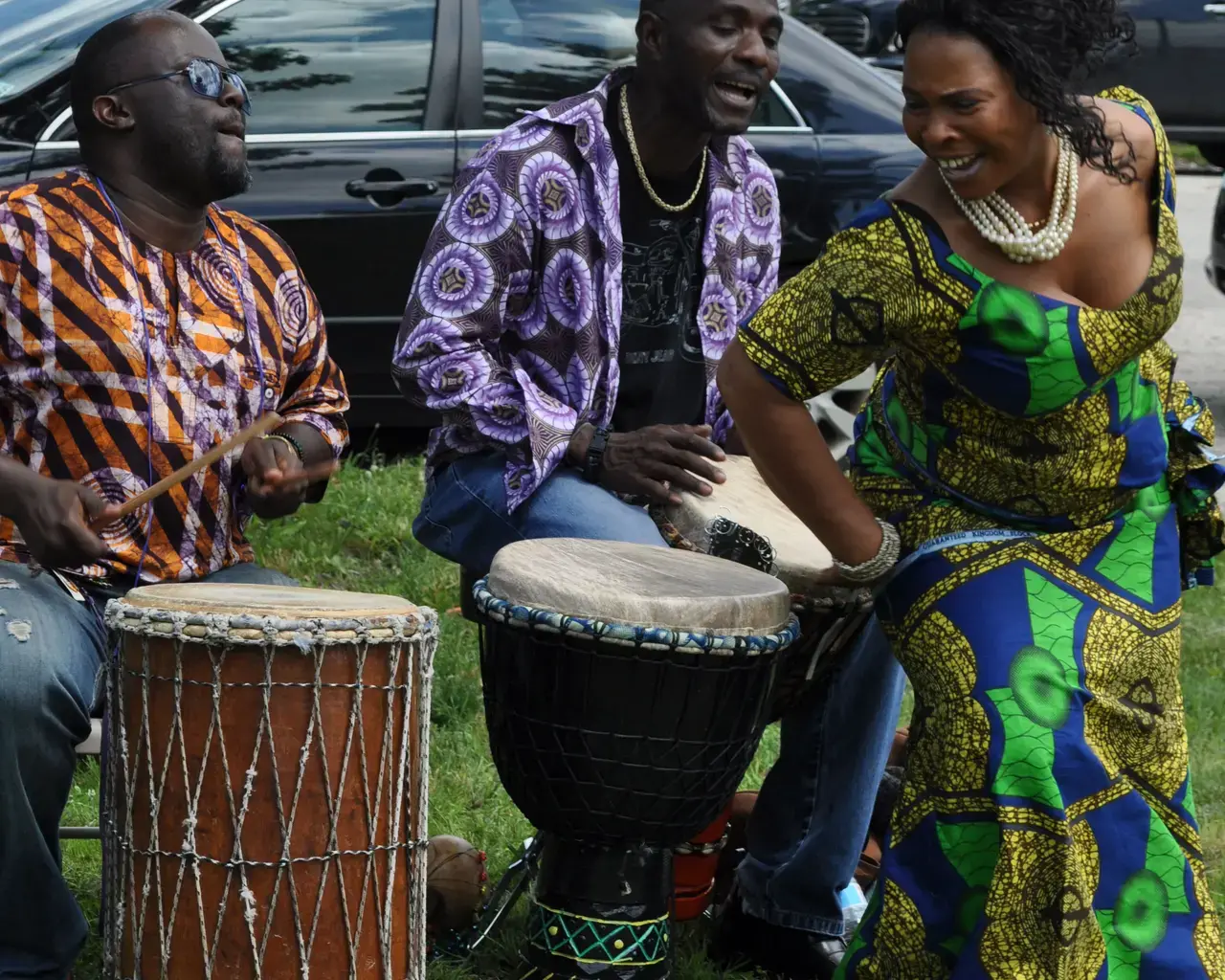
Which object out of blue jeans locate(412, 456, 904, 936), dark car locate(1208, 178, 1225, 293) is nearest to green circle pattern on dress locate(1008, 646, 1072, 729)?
blue jeans locate(412, 456, 904, 936)

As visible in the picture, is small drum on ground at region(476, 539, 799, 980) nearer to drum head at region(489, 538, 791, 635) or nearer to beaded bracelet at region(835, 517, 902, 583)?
drum head at region(489, 538, 791, 635)

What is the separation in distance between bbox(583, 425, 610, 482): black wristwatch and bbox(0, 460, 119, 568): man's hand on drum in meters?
1.00

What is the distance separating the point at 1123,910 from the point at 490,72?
13.6ft

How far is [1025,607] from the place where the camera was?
3.01 m

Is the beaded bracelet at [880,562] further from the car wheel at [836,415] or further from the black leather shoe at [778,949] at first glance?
the car wheel at [836,415]

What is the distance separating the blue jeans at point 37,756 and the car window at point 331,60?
329 cm

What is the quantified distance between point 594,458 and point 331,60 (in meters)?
3.00

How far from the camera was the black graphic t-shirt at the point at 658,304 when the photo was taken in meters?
3.95

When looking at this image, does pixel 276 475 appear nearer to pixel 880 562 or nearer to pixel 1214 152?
pixel 880 562

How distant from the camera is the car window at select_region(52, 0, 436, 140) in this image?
20.3ft

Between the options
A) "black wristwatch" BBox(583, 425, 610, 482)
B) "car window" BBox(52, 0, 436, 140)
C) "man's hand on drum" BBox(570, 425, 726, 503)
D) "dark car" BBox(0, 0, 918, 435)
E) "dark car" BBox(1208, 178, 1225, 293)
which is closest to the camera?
"man's hand on drum" BBox(570, 425, 726, 503)

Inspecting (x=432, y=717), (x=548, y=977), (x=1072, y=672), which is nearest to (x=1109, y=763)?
(x=1072, y=672)

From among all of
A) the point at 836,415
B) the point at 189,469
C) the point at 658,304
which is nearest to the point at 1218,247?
the point at 836,415

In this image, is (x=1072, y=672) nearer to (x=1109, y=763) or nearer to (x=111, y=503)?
(x=1109, y=763)
